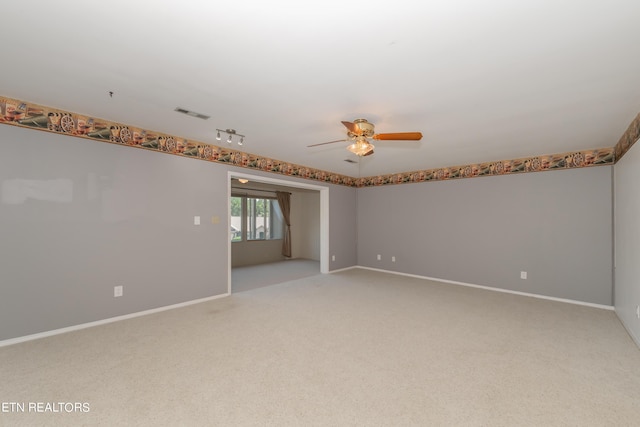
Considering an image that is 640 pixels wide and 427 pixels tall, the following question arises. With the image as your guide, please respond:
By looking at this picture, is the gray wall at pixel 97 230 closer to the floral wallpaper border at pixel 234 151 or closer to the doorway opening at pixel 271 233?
the floral wallpaper border at pixel 234 151

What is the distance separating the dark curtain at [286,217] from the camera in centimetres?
860

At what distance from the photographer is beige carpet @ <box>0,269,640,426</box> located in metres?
1.81

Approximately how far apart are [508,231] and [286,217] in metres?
5.91

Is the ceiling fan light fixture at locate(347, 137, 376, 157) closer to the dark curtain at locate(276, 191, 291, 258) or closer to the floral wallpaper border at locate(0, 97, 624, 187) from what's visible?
the floral wallpaper border at locate(0, 97, 624, 187)

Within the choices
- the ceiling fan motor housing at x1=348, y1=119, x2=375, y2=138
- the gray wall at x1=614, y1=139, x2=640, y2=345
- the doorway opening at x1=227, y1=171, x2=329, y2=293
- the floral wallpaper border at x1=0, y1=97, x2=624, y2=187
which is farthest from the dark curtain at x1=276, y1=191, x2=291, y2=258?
the gray wall at x1=614, y1=139, x2=640, y2=345

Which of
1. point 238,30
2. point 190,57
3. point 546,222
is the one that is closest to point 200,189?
point 190,57

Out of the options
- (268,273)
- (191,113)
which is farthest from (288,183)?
(191,113)

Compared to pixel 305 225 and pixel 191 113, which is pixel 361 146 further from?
pixel 305 225

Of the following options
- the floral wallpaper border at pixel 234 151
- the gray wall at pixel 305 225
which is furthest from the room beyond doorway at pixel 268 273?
the floral wallpaper border at pixel 234 151

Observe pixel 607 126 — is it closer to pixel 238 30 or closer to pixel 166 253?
pixel 238 30

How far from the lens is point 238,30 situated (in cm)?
163

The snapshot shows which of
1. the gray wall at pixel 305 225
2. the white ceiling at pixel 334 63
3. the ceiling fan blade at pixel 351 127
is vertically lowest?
the gray wall at pixel 305 225

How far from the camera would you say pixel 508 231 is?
4.93 metres

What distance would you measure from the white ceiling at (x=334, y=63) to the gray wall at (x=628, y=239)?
1.73 ft
